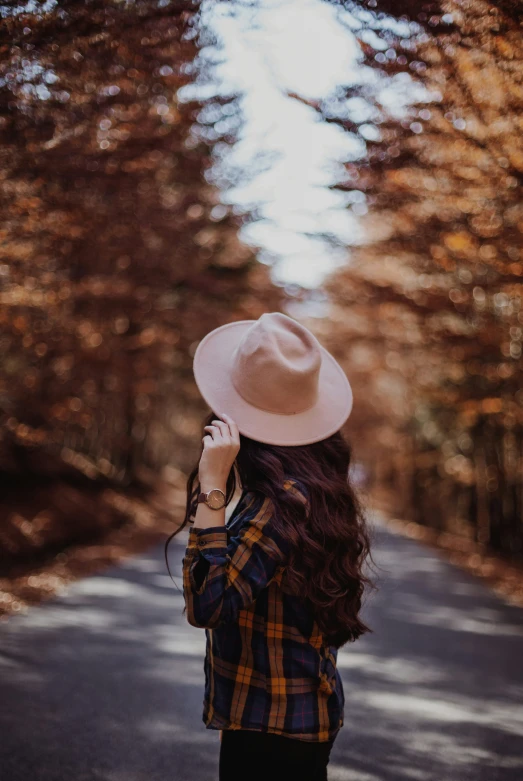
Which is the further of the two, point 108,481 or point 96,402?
point 108,481

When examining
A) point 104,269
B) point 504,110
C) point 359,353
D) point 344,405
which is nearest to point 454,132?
point 504,110

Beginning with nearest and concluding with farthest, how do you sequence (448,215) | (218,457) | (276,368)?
(218,457), (276,368), (448,215)

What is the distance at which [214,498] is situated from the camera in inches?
84.5

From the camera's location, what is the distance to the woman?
2.11m

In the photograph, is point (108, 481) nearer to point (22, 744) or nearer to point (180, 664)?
point (180, 664)

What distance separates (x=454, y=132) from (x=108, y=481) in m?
20.0

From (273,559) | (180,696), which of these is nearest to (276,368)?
(273,559)

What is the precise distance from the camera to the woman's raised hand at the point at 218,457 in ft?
7.14

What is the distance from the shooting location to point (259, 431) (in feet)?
7.50

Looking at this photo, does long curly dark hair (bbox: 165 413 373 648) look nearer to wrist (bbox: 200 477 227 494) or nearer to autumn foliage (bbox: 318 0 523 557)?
wrist (bbox: 200 477 227 494)

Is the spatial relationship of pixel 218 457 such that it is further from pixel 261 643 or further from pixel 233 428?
pixel 261 643

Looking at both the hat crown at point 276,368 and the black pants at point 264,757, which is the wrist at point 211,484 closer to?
the hat crown at point 276,368

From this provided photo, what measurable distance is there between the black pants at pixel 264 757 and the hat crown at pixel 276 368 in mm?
1004

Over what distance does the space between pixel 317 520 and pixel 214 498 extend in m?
0.34
